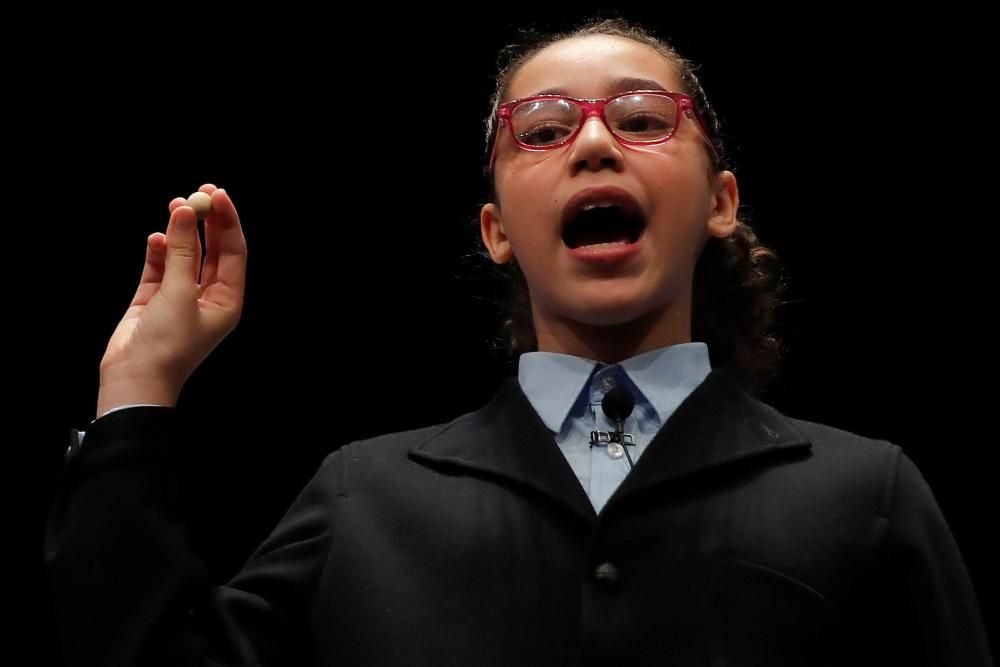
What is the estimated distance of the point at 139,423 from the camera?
4.99 ft

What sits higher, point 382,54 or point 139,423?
point 382,54

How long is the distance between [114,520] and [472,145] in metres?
1.21

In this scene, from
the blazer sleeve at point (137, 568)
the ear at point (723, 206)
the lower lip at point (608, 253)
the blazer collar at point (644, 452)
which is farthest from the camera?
the ear at point (723, 206)

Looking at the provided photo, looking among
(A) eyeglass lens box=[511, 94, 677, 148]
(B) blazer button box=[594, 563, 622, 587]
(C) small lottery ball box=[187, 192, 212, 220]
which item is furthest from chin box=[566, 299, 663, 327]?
(C) small lottery ball box=[187, 192, 212, 220]

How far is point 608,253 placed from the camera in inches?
66.5

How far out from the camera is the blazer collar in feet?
5.14

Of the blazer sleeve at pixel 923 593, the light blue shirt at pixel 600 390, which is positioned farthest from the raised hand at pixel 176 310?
the blazer sleeve at pixel 923 593

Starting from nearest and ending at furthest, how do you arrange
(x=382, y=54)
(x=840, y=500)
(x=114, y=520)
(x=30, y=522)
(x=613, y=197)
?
(x=114, y=520) → (x=840, y=500) → (x=613, y=197) → (x=30, y=522) → (x=382, y=54)

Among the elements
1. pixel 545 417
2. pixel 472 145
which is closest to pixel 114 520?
pixel 545 417

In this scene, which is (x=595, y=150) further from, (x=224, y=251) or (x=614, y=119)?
(x=224, y=251)

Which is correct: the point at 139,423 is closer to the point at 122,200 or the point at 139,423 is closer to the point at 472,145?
the point at 122,200

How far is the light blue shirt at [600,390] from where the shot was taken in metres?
1.70

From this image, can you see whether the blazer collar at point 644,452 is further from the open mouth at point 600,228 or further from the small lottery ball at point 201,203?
the small lottery ball at point 201,203

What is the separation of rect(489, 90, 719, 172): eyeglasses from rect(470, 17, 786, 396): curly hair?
0.12m
